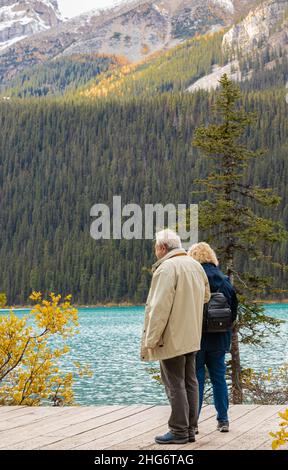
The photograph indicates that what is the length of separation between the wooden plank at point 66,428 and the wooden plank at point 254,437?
1524mm

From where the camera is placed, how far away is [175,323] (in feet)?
25.6

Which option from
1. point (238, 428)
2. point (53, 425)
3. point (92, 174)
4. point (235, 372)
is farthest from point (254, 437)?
point (92, 174)

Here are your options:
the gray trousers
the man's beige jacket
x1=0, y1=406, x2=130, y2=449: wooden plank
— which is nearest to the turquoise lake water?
x1=0, y1=406, x2=130, y2=449: wooden plank

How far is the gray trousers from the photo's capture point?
7.94m

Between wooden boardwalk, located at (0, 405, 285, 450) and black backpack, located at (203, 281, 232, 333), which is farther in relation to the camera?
black backpack, located at (203, 281, 232, 333)

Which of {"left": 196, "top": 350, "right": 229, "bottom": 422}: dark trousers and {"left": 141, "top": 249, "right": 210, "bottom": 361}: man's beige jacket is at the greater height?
{"left": 141, "top": 249, "right": 210, "bottom": 361}: man's beige jacket

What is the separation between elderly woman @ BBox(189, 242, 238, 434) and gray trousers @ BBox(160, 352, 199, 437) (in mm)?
508

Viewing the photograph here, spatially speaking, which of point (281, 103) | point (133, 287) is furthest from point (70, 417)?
point (281, 103)

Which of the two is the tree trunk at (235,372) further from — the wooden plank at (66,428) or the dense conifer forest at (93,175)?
the dense conifer forest at (93,175)

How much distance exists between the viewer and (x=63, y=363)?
38.3 meters

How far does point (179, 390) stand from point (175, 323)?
720 millimetres

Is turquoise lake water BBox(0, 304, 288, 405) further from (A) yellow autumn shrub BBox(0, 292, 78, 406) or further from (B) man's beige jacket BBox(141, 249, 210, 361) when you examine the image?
(B) man's beige jacket BBox(141, 249, 210, 361)
